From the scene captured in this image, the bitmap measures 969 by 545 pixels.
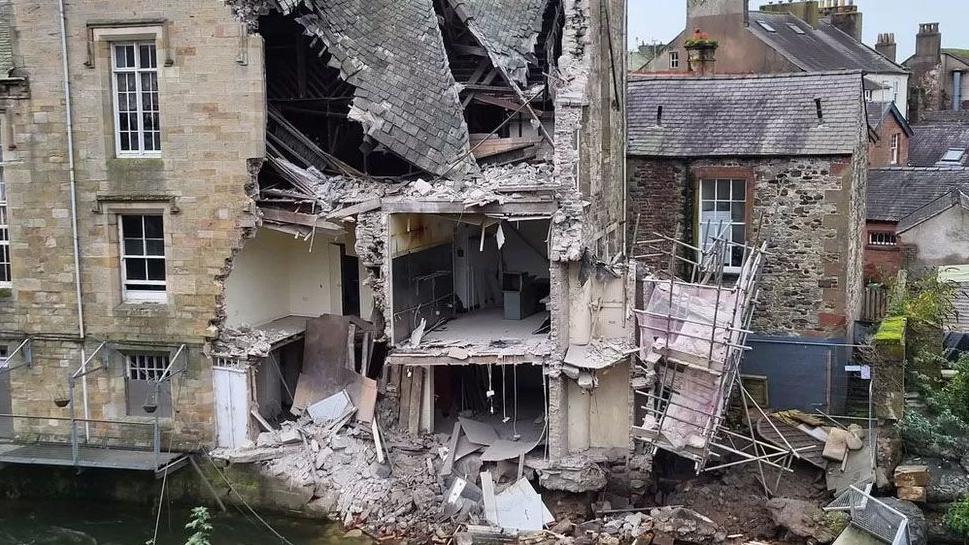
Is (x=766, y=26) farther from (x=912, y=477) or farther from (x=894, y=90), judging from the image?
(x=912, y=477)

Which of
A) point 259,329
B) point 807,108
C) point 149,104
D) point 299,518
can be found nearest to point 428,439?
point 299,518

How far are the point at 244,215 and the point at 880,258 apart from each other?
1756 cm

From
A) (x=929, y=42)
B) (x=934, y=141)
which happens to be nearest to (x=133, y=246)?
(x=934, y=141)

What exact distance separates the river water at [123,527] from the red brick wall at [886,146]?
71.1 feet

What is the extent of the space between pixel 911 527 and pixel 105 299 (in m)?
14.2

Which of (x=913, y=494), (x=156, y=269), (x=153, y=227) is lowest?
(x=913, y=494)

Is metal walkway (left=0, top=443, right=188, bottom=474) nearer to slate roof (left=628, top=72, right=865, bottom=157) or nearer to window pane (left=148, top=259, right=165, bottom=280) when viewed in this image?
window pane (left=148, top=259, right=165, bottom=280)

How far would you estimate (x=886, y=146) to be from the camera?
104ft

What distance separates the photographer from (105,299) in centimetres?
1702

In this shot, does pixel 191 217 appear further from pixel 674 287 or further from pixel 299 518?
pixel 674 287

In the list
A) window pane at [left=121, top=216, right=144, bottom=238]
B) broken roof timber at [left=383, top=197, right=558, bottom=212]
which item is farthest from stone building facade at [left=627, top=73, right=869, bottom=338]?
window pane at [left=121, top=216, right=144, bottom=238]

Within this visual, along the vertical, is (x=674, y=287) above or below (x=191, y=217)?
below

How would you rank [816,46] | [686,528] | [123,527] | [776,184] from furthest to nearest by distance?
1. [816,46]
2. [776,184]
3. [123,527]
4. [686,528]

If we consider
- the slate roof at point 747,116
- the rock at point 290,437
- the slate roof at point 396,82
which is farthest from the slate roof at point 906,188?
the rock at point 290,437
